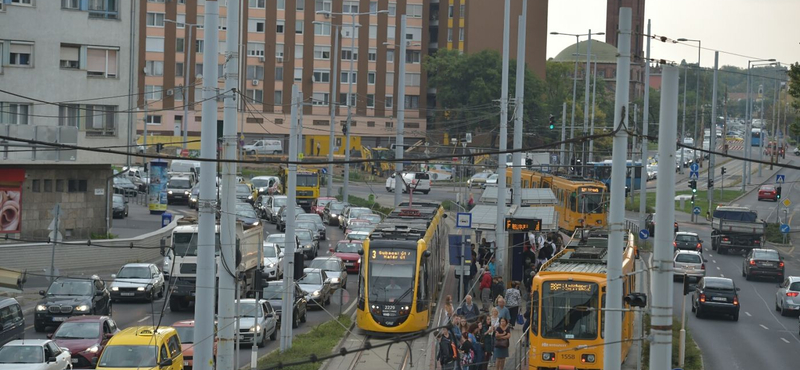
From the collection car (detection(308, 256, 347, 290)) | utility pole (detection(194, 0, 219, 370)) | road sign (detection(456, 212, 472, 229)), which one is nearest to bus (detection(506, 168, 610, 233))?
car (detection(308, 256, 347, 290))

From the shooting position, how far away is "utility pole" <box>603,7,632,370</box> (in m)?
15.9

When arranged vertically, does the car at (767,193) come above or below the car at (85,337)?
above

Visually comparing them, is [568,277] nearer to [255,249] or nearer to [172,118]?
[255,249]

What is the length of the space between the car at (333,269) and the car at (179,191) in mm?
32516

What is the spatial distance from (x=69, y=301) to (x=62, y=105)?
1691 centimetres

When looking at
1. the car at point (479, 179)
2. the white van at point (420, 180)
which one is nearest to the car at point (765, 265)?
the white van at point (420, 180)

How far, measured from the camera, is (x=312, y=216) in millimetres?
57250

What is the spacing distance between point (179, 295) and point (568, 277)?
51.6ft

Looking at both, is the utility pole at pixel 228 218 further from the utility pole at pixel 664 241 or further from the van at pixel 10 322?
the van at pixel 10 322

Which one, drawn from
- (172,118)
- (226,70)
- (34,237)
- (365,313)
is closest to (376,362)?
(365,313)

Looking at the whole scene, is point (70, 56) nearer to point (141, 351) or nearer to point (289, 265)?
point (289, 265)

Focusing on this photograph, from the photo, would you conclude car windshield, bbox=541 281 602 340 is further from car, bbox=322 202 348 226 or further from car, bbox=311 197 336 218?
car, bbox=311 197 336 218

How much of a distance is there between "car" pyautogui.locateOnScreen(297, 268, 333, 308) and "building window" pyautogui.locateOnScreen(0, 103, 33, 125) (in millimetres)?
17054

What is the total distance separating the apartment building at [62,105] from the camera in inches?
1847
